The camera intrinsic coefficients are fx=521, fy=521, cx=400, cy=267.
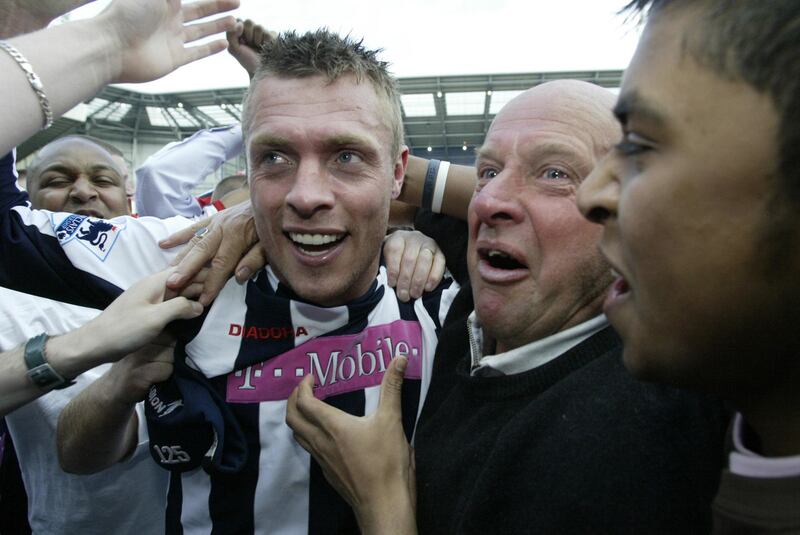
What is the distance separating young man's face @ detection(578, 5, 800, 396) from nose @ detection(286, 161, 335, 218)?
0.91 m

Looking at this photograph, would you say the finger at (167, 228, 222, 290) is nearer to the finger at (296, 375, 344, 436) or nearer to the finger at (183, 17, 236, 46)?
the finger at (296, 375, 344, 436)

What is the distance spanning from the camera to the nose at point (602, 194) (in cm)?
82

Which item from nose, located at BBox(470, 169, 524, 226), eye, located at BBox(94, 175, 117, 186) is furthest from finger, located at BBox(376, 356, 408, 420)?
eye, located at BBox(94, 175, 117, 186)

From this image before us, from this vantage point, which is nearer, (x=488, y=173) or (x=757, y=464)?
(x=757, y=464)

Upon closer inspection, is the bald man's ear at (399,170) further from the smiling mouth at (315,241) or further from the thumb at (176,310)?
the thumb at (176,310)

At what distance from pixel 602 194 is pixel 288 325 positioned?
108 centimetres

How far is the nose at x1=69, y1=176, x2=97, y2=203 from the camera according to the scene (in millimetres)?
3336

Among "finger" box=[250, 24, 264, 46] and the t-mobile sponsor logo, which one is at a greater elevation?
"finger" box=[250, 24, 264, 46]

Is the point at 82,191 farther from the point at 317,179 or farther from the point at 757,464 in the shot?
the point at 757,464

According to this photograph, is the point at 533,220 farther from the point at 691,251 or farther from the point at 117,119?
the point at 117,119

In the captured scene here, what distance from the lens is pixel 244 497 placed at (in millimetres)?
1509

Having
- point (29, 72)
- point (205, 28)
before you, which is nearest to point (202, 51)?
point (205, 28)

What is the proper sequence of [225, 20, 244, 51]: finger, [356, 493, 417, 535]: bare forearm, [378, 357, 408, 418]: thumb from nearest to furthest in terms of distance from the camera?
[356, 493, 417, 535]: bare forearm, [378, 357, 408, 418]: thumb, [225, 20, 244, 51]: finger

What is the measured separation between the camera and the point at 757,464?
748mm
